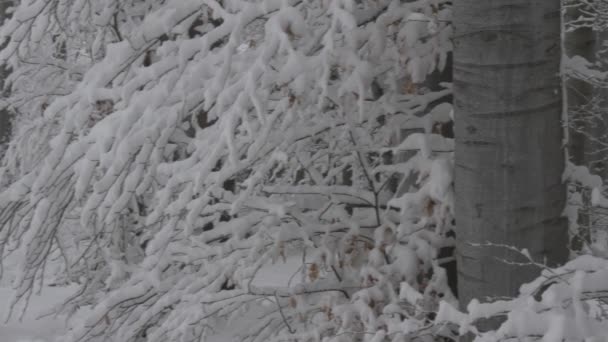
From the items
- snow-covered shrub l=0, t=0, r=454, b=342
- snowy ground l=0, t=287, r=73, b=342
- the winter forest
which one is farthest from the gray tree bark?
snowy ground l=0, t=287, r=73, b=342

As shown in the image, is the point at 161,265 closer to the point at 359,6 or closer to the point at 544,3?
the point at 359,6

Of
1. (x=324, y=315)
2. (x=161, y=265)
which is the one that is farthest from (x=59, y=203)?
(x=324, y=315)

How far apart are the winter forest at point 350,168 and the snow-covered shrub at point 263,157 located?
0.03 ft

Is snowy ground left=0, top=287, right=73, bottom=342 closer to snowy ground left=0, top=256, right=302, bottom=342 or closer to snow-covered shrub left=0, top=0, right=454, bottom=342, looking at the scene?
snowy ground left=0, top=256, right=302, bottom=342

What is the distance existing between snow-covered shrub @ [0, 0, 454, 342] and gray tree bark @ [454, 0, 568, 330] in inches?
11.8

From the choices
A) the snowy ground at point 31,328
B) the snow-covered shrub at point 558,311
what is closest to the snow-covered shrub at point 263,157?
the snow-covered shrub at point 558,311

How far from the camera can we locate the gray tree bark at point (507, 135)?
2.33 m

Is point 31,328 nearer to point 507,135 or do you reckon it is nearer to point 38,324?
point 38,324

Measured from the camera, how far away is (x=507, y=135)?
2.35m

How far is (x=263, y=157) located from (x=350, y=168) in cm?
109

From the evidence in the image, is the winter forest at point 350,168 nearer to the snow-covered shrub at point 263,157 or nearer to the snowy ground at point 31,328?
the snow-covered shrub at point 263,157

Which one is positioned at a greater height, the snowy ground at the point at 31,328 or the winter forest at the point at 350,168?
the winter forest at the point at 350,168

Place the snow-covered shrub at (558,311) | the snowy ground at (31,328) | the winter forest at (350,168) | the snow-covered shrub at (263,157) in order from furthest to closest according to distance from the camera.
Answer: the snowy ground at (31,328) → the snow-covered shrub at (263,157) → the winter forest at (350,168) → the snow-covered shrub at (558,311)

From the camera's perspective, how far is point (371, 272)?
9.98ft
